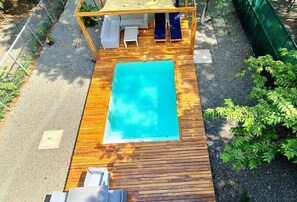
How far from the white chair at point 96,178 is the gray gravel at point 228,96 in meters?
3.15

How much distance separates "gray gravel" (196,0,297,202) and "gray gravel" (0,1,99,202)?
15.8 ft

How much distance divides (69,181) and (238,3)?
10958 mm

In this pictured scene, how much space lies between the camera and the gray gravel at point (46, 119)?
6.48 metres

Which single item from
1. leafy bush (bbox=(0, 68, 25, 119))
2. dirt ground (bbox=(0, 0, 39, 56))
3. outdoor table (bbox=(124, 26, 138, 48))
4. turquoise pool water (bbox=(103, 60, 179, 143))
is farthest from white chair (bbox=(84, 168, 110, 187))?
dirt ground (bbox=(0, 0, 39, 56))

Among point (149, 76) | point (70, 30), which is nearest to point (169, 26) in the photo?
point (149, 76)

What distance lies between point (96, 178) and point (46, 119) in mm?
3533

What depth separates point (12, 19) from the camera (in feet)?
39.7

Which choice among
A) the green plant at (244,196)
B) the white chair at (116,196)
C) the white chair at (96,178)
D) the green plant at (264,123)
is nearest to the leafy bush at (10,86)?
the white chair at (96,178)

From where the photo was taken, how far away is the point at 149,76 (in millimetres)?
8867

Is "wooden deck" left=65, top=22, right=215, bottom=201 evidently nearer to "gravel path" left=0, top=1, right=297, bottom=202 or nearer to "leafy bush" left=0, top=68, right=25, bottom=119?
"gravel path" left=0, top=1, right=297, bottom=202

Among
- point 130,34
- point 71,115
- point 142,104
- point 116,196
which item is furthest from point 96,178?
point 130,34

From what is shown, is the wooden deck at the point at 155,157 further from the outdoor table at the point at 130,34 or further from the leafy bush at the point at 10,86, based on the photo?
the leafy bush at the point at 10,86

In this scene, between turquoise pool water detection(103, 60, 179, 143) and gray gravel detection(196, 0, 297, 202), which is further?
turquoise pool water detection(103, 60, 179, 143)

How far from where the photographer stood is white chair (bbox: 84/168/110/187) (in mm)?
5621
